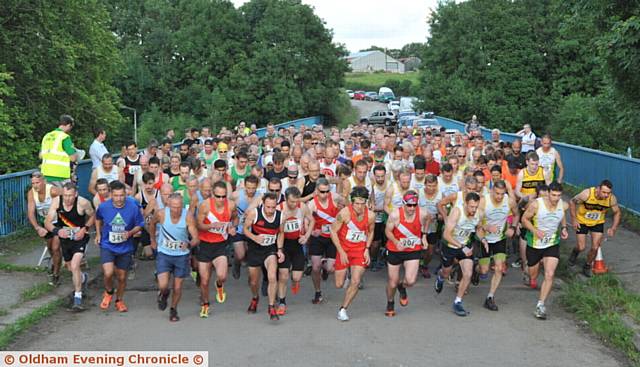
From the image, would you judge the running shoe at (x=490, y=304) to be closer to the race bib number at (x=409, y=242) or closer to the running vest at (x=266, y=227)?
the race bib number at (x=409, y=242)

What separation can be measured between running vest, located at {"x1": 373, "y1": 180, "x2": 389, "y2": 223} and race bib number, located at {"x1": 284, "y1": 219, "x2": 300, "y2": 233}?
6.82 feet

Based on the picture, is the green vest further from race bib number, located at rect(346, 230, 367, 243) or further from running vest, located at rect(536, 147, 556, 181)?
running vest, located at rect(536, 147, 556, 181)

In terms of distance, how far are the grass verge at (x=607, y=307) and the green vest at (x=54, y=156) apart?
315 inches

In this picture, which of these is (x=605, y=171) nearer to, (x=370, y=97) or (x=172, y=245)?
(x=172, y=245)

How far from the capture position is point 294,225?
8.91m

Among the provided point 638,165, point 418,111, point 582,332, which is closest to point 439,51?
point 418,111

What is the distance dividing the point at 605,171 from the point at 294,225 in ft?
34.0

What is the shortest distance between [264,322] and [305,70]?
4673 centimetres

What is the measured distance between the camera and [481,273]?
998cm

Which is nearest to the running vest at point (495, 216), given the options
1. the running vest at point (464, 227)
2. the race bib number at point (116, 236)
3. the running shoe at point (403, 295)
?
the running vest at point (464, 227)

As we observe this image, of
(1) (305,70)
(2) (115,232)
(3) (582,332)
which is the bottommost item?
(3) (582,332)

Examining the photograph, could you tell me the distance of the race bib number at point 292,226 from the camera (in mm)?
8867

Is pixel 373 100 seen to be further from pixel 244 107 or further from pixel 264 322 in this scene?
pixel 264 322

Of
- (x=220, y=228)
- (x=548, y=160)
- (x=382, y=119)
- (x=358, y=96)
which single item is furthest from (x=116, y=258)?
(x=358, y=96)
